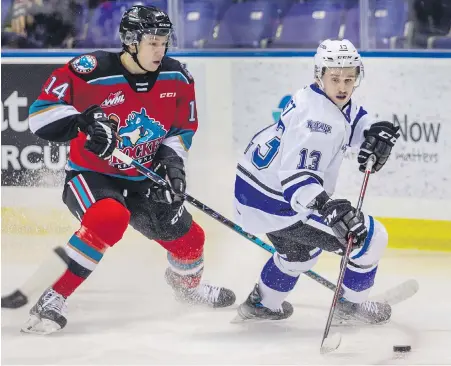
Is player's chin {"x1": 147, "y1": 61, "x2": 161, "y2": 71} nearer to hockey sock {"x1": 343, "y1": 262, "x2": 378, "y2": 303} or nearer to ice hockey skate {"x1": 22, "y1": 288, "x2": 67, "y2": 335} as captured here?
ice hockey skate {"x1": 22, "y1": 288, "x2": 67, "y2": 335}

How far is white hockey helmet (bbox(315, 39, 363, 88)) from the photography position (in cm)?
367

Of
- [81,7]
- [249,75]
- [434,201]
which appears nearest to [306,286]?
[434,201]

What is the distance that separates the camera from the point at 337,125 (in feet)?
11.9

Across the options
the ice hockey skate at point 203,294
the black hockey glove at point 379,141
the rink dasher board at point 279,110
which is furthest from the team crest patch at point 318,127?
the rink dasher board at point 279,110

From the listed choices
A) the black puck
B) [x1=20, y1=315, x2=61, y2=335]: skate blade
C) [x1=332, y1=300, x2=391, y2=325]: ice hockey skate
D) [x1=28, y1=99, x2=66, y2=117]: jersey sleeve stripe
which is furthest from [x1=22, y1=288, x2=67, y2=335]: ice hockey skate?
the black puck

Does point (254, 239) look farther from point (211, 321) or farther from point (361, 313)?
point (361, 313)

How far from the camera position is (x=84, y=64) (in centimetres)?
394

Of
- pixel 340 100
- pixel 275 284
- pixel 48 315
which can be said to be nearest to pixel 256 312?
pixel 275 284

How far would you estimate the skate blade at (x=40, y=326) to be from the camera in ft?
12.7

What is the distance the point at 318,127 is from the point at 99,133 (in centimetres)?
73

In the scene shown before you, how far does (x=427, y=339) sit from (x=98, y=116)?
1.32 meters

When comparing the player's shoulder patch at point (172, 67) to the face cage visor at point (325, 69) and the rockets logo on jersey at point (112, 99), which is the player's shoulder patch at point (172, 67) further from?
the face cage visor at point (325, 69)

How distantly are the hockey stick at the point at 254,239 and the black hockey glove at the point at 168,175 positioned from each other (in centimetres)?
3

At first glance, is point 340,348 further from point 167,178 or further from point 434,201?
point 434,201
